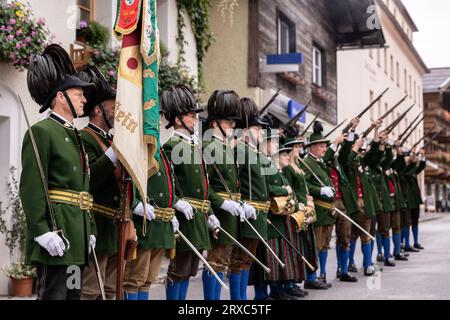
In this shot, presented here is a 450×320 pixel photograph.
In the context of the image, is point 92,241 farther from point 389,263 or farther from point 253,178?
point 389,263

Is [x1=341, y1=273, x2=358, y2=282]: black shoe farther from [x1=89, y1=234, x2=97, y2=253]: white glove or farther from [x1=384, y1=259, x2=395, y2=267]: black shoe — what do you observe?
[x1=89, y1=234, x2=97, y2=253]: white glove

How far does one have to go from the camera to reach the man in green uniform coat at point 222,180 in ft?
21.6

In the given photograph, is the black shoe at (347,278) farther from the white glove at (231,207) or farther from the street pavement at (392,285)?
the white glove at (231,207)

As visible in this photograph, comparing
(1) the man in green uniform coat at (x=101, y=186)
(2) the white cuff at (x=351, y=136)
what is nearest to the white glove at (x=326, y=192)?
(2) the white cuff at (x=351, y=136)

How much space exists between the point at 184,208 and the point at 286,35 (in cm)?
1238

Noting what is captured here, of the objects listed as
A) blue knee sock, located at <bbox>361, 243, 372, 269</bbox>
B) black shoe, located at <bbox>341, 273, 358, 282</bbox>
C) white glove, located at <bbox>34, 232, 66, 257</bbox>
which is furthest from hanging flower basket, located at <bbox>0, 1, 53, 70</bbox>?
blue knee sock, located at <bbox>361, 243, 372, 269</bbox>

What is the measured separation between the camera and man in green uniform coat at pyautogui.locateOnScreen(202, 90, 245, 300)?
659 centimetres

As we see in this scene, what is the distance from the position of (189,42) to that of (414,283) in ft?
18.8

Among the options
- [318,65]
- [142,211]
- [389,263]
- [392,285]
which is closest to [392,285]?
[392,285]

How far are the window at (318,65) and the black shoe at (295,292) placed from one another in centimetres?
1187

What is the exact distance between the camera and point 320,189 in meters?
9.30

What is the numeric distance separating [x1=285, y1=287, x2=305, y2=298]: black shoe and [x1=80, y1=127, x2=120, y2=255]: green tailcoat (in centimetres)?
386
